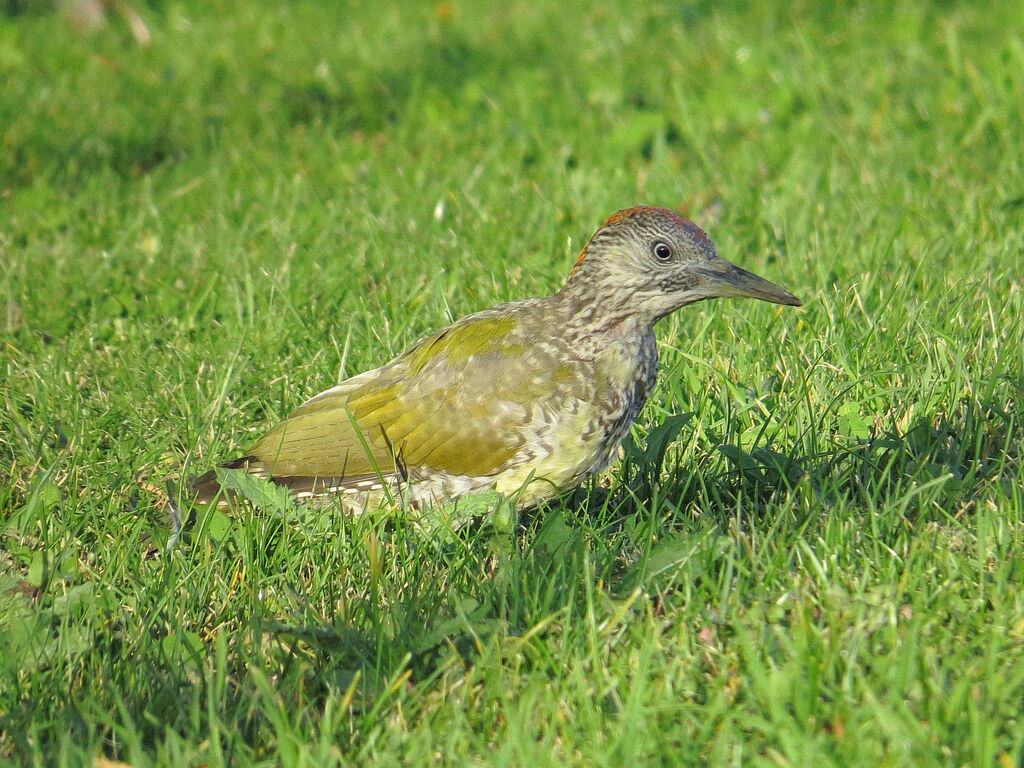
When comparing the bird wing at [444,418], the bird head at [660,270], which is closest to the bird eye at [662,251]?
the bird head at [660,270]

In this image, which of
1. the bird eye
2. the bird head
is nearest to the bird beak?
the bird head

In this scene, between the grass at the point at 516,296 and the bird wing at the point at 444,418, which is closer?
the grass at the point at 516,296

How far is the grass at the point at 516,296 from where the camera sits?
9.55 ft

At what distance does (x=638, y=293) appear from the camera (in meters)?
3.92

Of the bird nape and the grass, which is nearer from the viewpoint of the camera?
the grass

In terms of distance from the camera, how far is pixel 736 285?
384 cm

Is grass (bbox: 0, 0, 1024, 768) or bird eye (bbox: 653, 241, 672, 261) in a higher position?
bird eye (bbox: 653, 241, 672, 261)

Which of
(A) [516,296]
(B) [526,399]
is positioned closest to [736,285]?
(B) [526,399]

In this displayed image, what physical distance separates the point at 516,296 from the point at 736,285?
1681mm

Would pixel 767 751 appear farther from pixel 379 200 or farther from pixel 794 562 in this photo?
pixel 379 200

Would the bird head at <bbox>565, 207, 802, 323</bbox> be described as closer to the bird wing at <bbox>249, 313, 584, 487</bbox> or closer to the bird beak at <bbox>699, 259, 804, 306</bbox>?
the bird beak at <bbox>699, 259, 804, 306</bbox>

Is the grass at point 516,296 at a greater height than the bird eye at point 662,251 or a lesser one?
lesser

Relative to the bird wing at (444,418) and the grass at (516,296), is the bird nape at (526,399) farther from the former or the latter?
the grass at (516,296)

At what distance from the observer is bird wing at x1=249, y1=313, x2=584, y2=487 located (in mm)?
3914
